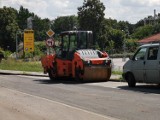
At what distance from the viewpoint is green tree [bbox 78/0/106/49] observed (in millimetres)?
77062

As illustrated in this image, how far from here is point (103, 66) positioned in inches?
960

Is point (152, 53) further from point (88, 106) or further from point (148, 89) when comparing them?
point (88, 106)

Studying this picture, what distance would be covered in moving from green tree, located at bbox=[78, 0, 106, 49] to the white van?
2217 inches

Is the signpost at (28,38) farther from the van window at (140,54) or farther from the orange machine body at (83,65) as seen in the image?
the van window at (140,54)

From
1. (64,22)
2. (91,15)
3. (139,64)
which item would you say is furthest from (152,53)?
(64,22)

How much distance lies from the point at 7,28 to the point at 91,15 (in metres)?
26.4

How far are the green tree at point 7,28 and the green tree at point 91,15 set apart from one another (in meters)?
24.2

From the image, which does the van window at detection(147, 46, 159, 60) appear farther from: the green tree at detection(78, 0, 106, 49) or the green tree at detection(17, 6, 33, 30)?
the green tree at detection(17, 6, 33, 30)

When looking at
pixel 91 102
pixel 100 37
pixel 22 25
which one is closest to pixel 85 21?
pixel 100 37

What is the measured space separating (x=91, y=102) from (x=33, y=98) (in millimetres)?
2380

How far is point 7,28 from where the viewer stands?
9738 cm

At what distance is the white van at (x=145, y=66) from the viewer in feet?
61.1

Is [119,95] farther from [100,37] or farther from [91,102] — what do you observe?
[100,37]

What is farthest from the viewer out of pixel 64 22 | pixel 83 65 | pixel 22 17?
pixel 64 22
